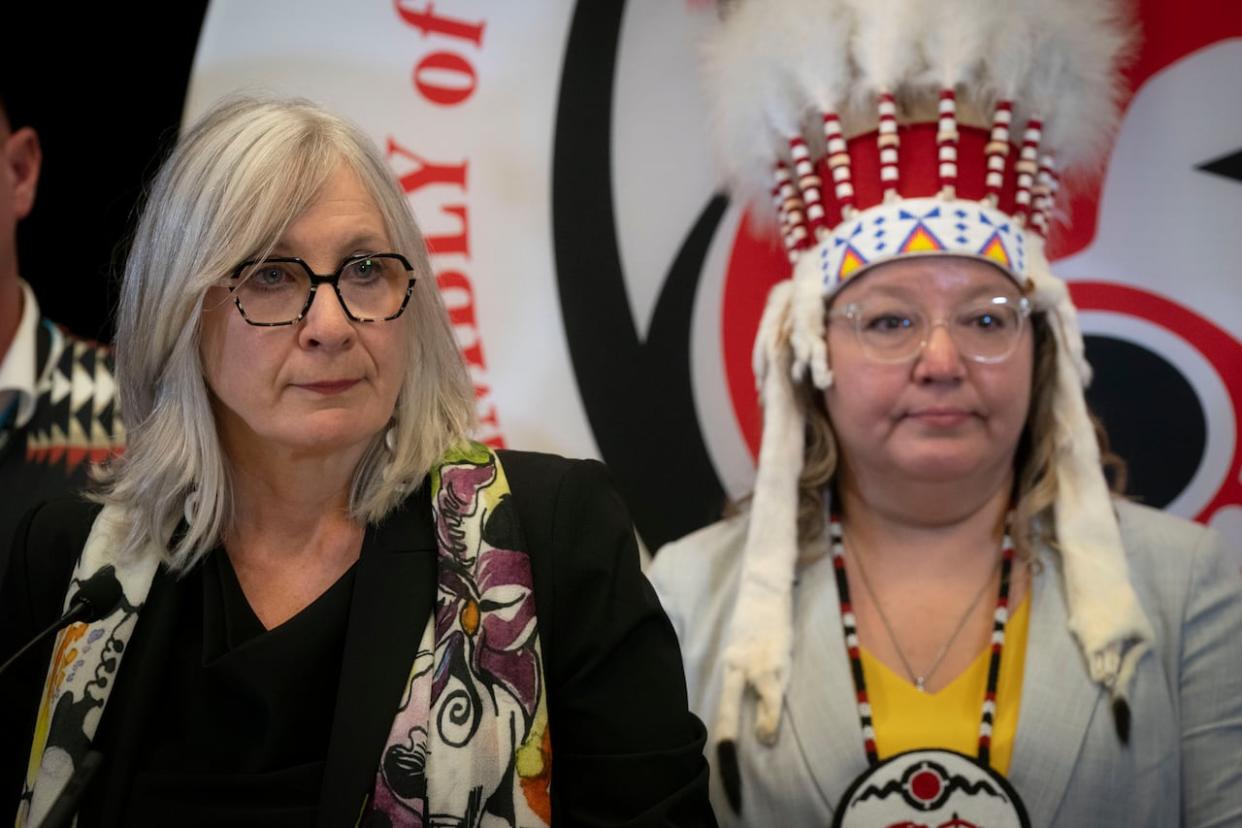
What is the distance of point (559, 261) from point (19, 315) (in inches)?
44.8

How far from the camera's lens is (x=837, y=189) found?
2.31 m

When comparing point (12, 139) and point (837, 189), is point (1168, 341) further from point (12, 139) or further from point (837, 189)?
point (12, 139)

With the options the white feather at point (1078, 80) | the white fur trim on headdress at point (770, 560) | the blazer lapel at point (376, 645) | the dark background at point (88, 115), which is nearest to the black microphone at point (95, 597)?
the blazer lapel at point (376, 645)

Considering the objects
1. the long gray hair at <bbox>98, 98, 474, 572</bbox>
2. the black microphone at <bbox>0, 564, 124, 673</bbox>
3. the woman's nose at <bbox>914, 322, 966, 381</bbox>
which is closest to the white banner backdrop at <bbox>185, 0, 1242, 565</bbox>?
the woman's nose at <bbox>914, 322, 966, 381</bbox>

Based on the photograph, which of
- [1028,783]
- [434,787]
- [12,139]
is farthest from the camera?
[12,139]

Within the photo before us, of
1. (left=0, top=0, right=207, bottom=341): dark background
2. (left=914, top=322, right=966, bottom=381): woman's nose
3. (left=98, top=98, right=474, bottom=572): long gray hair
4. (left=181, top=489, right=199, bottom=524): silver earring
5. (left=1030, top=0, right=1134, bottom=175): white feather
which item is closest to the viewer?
(left=98, top=98, right=474, bottom=572): long gray hair

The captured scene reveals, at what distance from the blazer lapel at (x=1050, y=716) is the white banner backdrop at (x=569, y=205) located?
2.99 ft

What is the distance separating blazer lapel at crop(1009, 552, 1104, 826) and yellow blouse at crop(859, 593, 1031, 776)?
25mm

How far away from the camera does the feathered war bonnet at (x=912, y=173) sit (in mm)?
2213

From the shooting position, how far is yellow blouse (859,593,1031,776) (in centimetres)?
213

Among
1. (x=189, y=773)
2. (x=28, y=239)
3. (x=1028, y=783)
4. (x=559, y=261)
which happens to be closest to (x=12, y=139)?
(x=28, y=239)

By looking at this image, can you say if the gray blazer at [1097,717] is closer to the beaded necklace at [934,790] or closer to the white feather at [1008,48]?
the beaded necklace at [934,790]

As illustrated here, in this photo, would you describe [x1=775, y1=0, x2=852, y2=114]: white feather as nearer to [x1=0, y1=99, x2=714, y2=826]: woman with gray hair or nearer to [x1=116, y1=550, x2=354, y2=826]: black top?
[x1=0, y1=99, x2=714, y2=826]: woman with gray hair

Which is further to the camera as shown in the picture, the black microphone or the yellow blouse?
the yellow blouse
